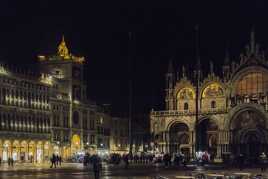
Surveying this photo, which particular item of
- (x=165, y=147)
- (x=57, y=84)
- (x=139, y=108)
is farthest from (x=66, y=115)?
(x=139, y=108)

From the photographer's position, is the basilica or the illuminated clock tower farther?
the illuminated clock tower

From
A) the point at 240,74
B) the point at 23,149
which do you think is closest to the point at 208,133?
the point at 240,74

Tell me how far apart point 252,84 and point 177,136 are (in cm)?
1981

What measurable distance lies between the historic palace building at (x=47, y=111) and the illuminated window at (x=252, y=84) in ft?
113

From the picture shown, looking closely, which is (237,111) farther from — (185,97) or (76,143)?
(76,143)

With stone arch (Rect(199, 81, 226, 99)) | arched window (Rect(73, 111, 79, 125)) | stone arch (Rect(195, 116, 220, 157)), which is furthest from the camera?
arched window (Rect(73, 111, 79, 125))

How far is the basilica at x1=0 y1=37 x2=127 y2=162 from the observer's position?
401 feet

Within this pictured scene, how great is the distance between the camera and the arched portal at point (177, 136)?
14338 centimetres

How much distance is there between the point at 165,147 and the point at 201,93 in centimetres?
1339

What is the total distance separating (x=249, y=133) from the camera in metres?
135

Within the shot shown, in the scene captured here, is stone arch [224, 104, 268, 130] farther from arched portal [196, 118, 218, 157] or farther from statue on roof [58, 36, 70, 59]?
statue on roof [58, 36, 70, 59]

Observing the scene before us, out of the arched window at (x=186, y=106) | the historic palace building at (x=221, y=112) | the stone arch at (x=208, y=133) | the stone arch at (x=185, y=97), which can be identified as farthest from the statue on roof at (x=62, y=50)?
the stone arch at (x=208, y=133)

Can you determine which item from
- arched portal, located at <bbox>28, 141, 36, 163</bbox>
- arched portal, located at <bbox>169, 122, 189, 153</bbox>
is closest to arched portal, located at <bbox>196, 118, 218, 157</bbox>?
arched portal, located at <bbox>169, 122, 189, 153</bbox>

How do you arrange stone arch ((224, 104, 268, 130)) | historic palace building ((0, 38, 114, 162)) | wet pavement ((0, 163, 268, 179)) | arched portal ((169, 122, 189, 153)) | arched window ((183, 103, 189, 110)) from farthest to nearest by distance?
arched window ((183, 103, 189, 110)) → arched portal ((169, 122, 189, 153)) → stone arch ((224, 104, 268, 130)) → historic palace building ((0, 38, 114, 162)) → wet pavement ((0, 163, 268, 179))
